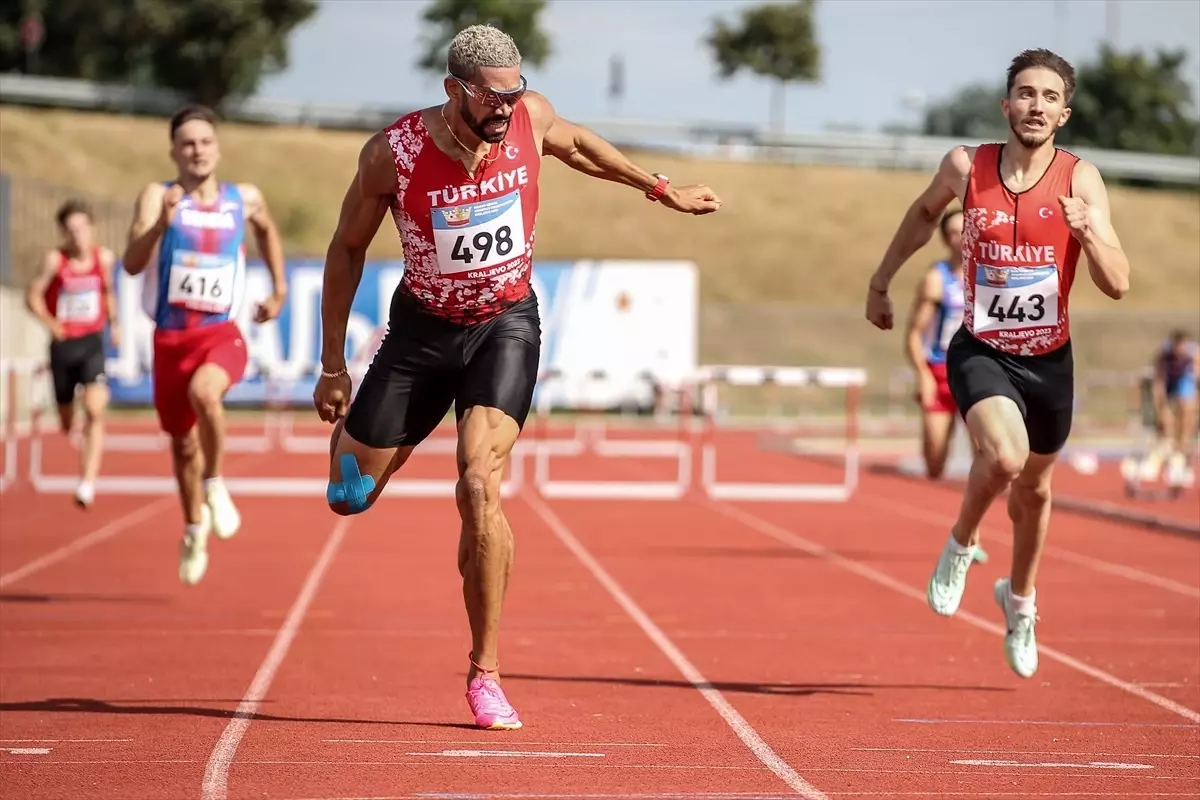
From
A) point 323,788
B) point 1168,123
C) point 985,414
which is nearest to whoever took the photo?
point 323,788

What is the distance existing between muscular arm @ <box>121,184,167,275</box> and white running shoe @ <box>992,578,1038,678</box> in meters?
4.25

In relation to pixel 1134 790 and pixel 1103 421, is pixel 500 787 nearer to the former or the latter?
pixel 1134 790

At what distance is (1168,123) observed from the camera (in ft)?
295

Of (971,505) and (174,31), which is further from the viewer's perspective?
(174,31)

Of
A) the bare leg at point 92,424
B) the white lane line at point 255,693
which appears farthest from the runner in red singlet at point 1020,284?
the bare leg at point 92,424

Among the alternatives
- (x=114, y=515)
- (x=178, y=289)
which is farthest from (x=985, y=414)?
(x=114, y=515)

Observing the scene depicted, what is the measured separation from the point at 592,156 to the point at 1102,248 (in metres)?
1.73

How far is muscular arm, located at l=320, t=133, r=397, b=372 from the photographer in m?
5.84

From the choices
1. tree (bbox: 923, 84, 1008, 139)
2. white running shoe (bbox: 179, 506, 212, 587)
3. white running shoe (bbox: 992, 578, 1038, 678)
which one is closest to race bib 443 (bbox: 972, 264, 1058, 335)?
white running shoe (bbox: 992, 578, 1038, 678)

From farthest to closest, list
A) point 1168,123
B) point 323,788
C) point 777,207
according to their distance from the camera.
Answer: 1. point 1168,123
2. point 777,207
3. point 323,788

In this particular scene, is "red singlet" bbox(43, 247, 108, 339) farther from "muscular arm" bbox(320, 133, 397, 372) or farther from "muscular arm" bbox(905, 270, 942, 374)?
"muscular arm" bbox(320, 133, 397, 372)

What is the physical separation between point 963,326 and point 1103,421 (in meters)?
43.6

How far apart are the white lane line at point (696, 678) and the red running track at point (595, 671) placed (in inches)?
1.1

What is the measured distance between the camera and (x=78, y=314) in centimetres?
1371
